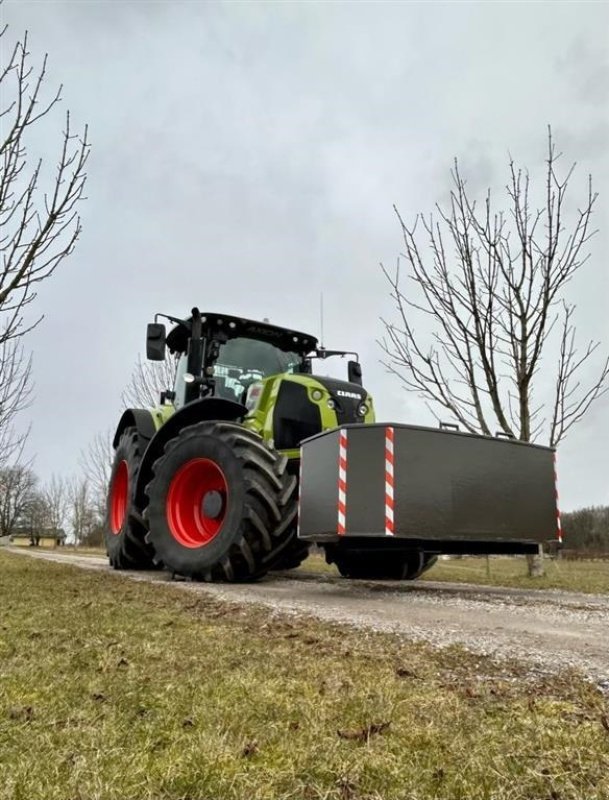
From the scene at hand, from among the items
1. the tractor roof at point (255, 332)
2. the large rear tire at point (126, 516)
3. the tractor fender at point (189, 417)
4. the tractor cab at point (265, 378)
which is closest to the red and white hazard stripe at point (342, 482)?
the tractor cab at point (265, 378)

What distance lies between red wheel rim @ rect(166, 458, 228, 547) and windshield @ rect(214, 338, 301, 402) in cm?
108

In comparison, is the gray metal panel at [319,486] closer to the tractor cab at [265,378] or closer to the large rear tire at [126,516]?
the tractor cab at [265,378]

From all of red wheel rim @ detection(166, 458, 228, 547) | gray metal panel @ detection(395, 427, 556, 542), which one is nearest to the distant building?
red wheel rim @ detection(166, 458, 228, 547)

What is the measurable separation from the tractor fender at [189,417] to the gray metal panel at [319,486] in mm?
1694

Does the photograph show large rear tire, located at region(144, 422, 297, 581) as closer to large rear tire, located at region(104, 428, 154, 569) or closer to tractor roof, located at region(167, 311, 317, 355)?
large rear tire, located at region(104, 428, 154, 569)

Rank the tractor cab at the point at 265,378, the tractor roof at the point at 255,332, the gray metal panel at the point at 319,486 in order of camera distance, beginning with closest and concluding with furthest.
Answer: the gray metal panel at the point at 319,486 < the tractor cab at the point at 265,378 < the tractor roof at the point at 255,332

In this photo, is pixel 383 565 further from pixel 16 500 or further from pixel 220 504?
pixel 16 500

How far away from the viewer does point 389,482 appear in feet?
17.0

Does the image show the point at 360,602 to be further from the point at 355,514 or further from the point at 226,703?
the point at 226,703

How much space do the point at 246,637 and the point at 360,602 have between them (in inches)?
72.2

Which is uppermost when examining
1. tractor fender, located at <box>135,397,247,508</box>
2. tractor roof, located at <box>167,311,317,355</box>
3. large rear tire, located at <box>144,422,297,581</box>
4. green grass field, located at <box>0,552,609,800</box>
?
tractor roof, located at <box>167,311,317,355</box>

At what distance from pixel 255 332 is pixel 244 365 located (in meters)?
0.50

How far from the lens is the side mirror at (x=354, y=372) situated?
874 centimetres

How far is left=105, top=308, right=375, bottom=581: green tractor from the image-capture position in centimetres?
621
